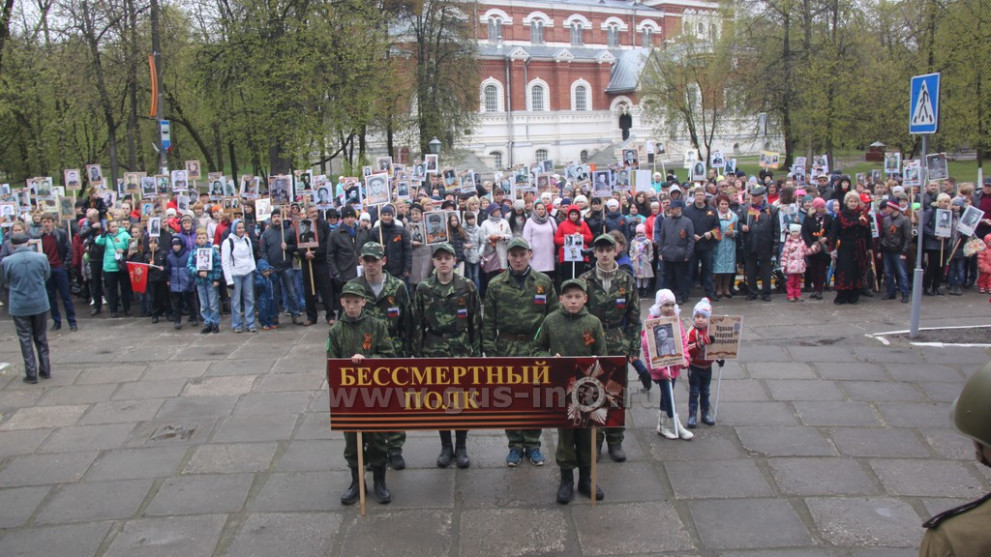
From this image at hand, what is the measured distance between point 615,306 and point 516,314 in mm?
966

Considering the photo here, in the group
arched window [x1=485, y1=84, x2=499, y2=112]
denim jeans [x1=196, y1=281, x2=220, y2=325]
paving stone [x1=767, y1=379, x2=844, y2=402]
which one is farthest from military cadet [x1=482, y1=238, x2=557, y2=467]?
arched window [x1=485, y1=84, x2=499, y2=112]

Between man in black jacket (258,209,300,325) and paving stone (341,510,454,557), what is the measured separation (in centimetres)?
699

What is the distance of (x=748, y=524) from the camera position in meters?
5.86

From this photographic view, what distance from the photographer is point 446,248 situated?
7145 mm

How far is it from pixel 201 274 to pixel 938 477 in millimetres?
9985

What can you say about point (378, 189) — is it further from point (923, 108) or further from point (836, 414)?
point (836, 414)

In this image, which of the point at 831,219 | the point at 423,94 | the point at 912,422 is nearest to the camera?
the point at 912,422

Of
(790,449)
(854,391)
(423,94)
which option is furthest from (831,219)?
(423,94)

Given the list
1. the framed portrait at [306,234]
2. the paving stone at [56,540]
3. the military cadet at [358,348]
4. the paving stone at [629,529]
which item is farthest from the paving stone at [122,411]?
the paving stone at [629,529]

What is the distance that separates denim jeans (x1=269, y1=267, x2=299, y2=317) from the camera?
12.7m

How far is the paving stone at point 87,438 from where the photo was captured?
775 centimetres

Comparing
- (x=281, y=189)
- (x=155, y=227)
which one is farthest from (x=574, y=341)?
(x=281, y=189)

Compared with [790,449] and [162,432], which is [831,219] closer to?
[790,449]

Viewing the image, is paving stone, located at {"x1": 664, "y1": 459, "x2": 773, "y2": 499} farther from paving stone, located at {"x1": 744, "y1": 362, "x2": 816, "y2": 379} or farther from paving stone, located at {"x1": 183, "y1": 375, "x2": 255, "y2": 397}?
paving stone, located at {"x1": 183, "y1": 375, "x2": 255, "y2": 397}
